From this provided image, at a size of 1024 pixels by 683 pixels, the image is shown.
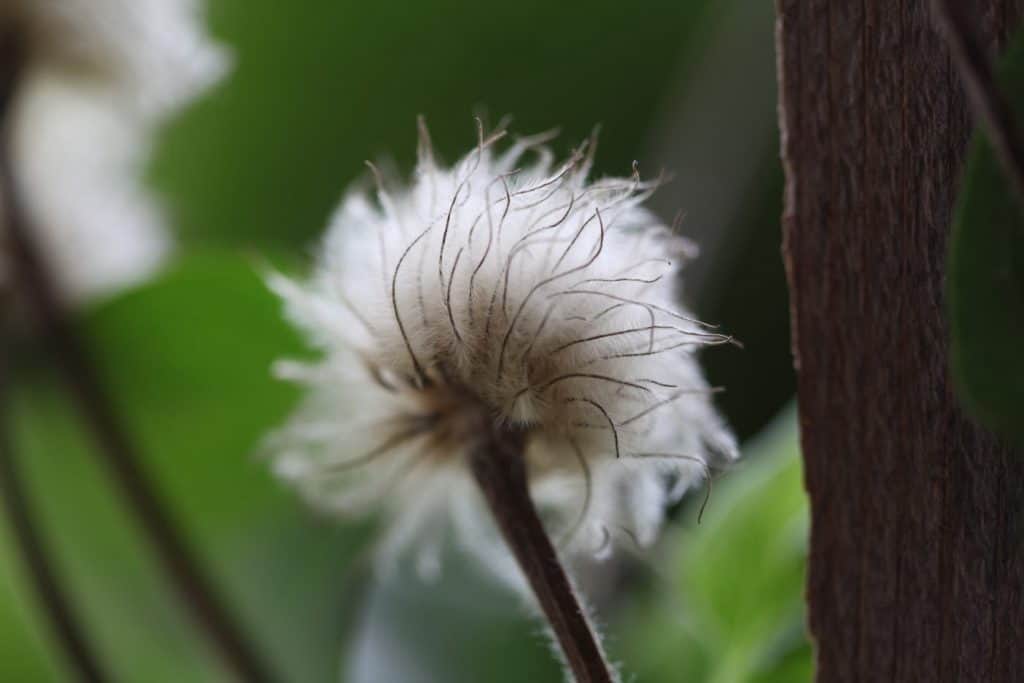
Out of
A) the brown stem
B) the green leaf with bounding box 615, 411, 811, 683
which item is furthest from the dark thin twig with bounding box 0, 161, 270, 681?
the green leaf with bounding box 615, 411, 811, 683

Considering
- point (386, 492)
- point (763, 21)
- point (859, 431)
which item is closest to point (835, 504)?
point (859, 431)

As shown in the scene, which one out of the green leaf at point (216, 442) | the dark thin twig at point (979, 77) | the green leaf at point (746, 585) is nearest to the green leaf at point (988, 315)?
the dark thin twig at point (979, 77)

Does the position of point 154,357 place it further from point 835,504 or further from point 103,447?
point 835,504

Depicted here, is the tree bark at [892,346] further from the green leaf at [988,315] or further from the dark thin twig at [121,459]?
the dark thin twig at [121,459]

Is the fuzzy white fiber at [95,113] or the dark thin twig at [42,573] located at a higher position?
the fuzzy white fiber at [95,113]

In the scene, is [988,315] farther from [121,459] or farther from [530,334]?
[121,459]
